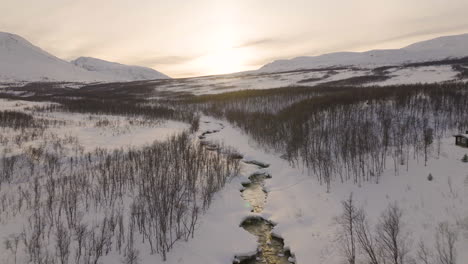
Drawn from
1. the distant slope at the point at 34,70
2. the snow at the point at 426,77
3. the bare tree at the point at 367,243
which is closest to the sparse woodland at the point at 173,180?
the bare tree at the point at 367,243

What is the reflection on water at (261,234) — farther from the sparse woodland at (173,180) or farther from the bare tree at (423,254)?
the bare tree at (423,254)

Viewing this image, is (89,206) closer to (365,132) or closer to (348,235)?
(348,235)

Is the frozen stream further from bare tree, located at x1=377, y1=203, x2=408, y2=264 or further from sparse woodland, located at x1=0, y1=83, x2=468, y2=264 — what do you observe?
bare tree, located at x1=377, y1=203, x2=408, y2=264

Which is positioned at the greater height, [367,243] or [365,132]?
[365,132]

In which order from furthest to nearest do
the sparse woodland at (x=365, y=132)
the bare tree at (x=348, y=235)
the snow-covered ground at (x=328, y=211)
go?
the sparse woodland at (x=365, y=132), the snow-covered ground at (x=328, y=211), the bare tree at (x=348, y=235)

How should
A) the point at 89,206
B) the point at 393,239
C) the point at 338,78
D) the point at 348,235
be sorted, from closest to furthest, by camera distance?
1. the point at 393,239
2. the point at 348,235
3. the point at 89,206
4. the point at 338,78

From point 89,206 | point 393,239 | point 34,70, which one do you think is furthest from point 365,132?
point 34,70

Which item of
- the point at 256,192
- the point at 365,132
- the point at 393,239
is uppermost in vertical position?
the point at 365,132

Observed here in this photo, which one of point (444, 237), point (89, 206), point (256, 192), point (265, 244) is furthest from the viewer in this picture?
point (256, 192)

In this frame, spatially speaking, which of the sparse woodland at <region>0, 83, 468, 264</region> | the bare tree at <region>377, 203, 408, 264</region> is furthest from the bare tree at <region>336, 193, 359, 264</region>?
the bare tree at <region>377, 203, 408, 264</region>

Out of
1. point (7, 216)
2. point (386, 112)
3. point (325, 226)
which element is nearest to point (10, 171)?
point (7, 216)

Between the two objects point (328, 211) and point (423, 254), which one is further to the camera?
point (328, 211)
